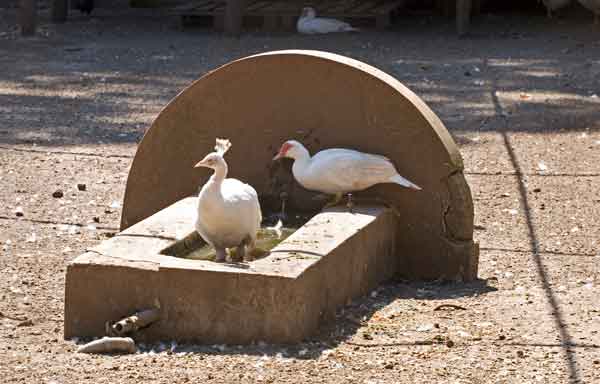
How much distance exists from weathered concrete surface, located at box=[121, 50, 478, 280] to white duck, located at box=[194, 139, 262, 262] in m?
1.00

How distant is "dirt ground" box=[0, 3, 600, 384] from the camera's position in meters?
5.84

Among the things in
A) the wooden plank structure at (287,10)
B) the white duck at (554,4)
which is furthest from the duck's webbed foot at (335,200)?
the white duck at (554,4)

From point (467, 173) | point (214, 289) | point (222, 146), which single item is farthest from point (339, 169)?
point (467, 173)

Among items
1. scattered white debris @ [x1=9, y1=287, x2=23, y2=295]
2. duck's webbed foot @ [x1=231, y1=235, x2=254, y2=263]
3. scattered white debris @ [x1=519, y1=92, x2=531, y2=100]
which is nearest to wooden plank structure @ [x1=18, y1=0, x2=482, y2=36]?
scattered white debris @ [x1=519, y1=92, x2=531, y2=100]

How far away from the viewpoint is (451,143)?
7391 mm

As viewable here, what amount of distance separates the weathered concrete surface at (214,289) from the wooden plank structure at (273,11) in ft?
32.9

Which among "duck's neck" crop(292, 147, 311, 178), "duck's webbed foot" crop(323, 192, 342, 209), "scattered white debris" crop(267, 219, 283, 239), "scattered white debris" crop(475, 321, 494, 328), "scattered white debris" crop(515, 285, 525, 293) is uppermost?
"duck's neck" crop(292, 147, 311, 178)

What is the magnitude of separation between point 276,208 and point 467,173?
2.53 m

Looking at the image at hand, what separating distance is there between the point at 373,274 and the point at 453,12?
1146 cm

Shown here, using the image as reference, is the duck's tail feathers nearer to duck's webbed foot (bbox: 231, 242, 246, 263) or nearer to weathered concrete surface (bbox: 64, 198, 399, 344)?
weathered concrete surface (bbox: 64, 198, 399, 344)

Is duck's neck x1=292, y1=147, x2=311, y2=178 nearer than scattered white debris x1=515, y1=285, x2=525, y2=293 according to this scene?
No

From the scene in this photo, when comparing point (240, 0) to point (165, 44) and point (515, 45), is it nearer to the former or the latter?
point (165, 44)

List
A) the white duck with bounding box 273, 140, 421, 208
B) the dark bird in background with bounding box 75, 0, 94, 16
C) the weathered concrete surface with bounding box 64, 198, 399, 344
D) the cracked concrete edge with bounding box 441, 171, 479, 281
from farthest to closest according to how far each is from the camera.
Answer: the dark bird in background with bounding box 75, 0, 94, 16
the cracked concrete edge with bounding box 441, 171, 479, 281
the white duck with bounding box 273, 140, 421, 208
the weathered concrete surface with bounding box 64, 198, 399, 344

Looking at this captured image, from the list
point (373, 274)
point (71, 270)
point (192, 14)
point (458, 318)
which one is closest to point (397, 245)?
point (373, 274)
